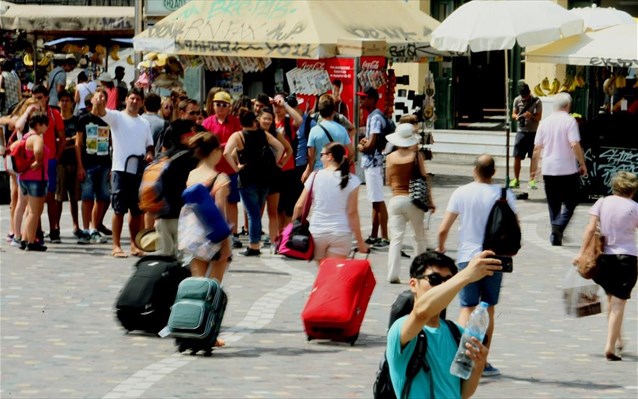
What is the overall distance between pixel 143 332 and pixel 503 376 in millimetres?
3222

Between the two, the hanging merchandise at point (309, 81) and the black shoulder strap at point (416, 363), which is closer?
the black shoulder strap at point (416, 363)

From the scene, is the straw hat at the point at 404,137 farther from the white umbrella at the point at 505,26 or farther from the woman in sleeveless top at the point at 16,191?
the white umbrella at the point at 505,26

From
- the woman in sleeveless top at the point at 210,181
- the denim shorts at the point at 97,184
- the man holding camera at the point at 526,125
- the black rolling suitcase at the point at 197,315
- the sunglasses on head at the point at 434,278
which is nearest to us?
the sunglasses on head at the point at 434,278

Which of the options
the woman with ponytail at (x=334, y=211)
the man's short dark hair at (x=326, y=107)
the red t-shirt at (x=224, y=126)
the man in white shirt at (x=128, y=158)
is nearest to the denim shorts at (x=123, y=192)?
the man in white shirt at (x=128, y=158)

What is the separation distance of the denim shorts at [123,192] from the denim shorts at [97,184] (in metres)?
0.96

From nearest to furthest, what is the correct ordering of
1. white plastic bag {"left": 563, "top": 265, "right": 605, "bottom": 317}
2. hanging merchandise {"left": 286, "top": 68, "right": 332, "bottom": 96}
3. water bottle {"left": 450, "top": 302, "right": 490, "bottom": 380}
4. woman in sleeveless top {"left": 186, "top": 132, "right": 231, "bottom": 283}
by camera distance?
water bottle {"left": 450, "top": 302, "right": 490, "bottom": 380} < white plastic bag {"left": 563, "top": 265, "right": 605, "bottom": 317} < woman in sleeveless top {"left": 186, "top": 132, "right": 231, "bottom": 283} < hanging merchandise {"left": 286, "top": 68, "right": 332, "bottom": 96}

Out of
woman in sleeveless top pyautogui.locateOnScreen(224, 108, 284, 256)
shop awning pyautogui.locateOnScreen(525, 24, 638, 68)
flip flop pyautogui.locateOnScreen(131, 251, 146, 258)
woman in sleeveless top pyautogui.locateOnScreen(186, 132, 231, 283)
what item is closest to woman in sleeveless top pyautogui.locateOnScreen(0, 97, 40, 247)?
flip flop pyautogui.locateOnScreen(131, 251, 146, 258)

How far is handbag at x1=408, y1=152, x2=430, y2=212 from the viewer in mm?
15188

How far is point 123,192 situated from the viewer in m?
16.9

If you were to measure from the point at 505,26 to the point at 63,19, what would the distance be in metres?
18.6

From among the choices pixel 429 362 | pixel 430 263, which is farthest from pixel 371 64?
pixel 429 362

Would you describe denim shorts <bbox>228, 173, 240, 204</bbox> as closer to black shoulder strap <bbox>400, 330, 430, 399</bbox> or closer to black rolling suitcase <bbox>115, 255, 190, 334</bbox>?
black rolling suitcase <bbox>115, 255, 190, 334</bbox>

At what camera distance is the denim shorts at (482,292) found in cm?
1112

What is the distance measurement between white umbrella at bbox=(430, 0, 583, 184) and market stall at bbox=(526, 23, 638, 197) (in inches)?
13.6
